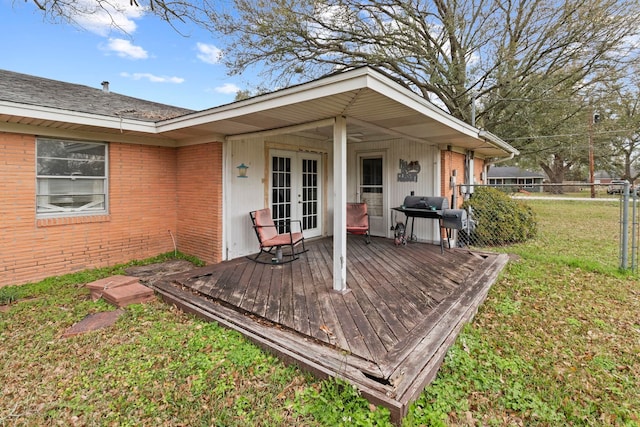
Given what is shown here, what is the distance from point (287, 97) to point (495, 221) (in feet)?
21.4

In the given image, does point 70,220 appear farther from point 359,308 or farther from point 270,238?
point 359,308

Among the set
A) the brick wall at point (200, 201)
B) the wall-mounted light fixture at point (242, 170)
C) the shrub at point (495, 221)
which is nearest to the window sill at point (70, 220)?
the brick wall at point (200, 201)

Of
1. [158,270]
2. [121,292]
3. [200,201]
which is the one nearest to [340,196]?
[121,292]

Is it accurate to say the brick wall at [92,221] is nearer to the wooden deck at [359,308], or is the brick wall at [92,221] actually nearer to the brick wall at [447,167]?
the wooden deck at [359,308]

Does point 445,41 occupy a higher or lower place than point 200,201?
higher

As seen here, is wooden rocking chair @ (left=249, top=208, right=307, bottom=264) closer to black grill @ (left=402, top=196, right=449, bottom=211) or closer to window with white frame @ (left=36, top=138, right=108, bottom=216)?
black grill @ (left=402, top=196, right=449, bottom=211)

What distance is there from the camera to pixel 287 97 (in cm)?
329

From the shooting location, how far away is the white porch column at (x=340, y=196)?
3.75 metres

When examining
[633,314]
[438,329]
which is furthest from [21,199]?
[633,314]

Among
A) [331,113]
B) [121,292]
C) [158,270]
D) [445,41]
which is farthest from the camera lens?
[445,41]

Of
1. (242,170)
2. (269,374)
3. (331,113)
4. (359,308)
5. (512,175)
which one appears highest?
(512,175)

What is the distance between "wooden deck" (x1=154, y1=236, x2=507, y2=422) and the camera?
90.6 inches

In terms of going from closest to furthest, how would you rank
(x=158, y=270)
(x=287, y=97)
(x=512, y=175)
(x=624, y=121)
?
(x=287, y=97), (x=158, y=270), (x=624, y=121), (x=512, y=175)

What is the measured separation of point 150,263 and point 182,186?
159 centimetres
